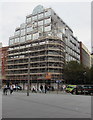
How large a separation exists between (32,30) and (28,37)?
137 inches

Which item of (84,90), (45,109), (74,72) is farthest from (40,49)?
(45,109)

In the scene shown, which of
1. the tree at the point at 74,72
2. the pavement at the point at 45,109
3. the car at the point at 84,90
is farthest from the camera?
the tree at the point at 74,72

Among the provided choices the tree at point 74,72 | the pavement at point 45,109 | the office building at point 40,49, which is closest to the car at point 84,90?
the pavement at point 45,109

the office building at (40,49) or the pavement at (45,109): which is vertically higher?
the office building at (40,49)

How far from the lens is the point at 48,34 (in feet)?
258

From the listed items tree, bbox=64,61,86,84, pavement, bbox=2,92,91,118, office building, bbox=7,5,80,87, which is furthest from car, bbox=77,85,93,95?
office building, bbox=7,5,80,87

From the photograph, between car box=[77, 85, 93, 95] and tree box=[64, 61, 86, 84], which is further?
tree box=[64, 61, 86, 84]

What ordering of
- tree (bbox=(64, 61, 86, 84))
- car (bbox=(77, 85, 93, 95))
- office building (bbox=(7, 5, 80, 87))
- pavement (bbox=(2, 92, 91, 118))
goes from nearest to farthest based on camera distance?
pavement (bbox=(2, 92, 91, 118))
car (bbox=(77, 85, 93, 95))
tree (bbox=(64, 61, 86, 84))
office building (bbox=(7, 5, 80, 87))

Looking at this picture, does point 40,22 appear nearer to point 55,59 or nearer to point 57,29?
point 57,29

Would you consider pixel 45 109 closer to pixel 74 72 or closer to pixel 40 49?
pixel 74 72

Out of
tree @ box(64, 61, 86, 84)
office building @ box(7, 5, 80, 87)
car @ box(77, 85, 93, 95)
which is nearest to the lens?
car @ box(77, 85, 93, 95)

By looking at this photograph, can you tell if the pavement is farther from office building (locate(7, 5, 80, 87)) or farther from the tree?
office building (locate(7, 5, 80, 87))

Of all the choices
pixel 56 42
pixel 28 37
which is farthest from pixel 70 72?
pixel 28 37

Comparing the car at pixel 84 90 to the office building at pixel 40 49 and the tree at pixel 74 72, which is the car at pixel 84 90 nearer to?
the tree at pixel 74 72
